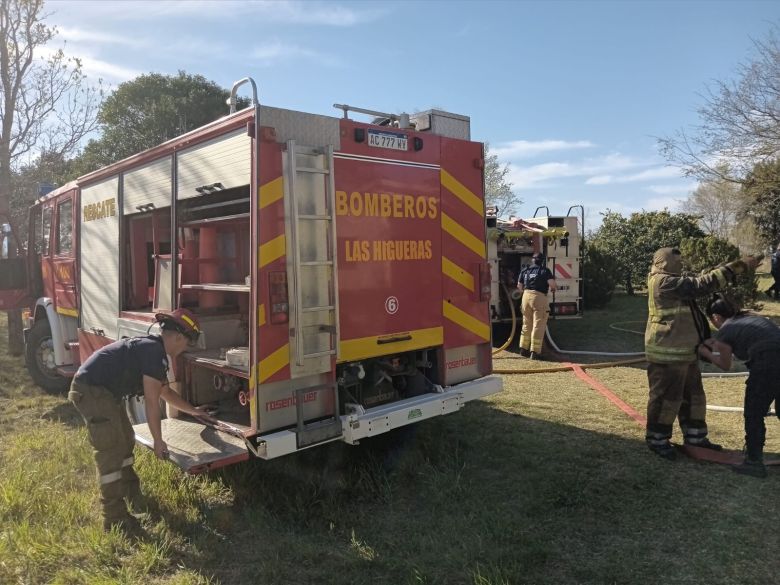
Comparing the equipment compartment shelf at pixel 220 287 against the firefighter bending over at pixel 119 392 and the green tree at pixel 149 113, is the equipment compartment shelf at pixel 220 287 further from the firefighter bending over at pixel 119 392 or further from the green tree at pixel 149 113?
the green tree at pixel 149 113

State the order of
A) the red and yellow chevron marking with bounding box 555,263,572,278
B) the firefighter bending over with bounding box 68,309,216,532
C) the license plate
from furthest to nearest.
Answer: the red and yellow chevron marking with bounding box 555,263,572,278 → the license plate → the firefighter bending over with bounding box 68,309,216,532

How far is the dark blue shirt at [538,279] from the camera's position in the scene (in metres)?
9.27

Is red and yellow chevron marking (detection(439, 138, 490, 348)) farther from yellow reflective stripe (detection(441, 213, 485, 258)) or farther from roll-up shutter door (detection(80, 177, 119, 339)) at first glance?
roll-up shutter door (detection(80, 177, 119, 339))

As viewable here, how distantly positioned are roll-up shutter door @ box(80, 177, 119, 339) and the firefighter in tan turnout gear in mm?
4881

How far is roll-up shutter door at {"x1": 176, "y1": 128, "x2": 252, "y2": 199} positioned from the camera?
154 inches

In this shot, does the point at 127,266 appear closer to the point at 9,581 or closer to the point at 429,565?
the point at 9,581

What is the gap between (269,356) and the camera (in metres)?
3.73

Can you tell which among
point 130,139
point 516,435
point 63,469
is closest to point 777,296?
point 516,435

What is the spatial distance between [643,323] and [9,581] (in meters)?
11.3

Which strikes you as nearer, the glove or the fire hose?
the glove

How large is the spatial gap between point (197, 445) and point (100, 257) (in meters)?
2.90

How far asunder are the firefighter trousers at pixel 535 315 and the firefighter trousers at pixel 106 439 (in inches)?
264

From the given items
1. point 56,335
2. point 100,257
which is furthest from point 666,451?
point 56,335

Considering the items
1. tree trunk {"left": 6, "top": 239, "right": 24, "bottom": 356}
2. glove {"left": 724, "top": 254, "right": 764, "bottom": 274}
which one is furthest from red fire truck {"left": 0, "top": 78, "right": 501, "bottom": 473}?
tree trunk {"left": 6, "top": 239, "right": 24, "bottom": 356}
